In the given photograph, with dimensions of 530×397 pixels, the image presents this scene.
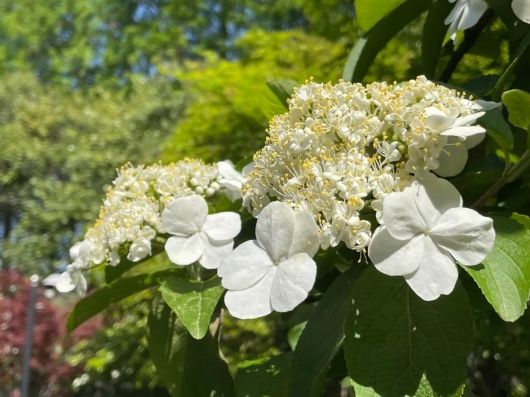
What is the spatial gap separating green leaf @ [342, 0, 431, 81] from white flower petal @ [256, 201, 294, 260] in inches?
18.4

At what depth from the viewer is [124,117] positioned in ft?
35.8

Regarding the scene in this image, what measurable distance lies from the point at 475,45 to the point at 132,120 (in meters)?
9.91

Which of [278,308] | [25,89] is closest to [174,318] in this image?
[278,308]

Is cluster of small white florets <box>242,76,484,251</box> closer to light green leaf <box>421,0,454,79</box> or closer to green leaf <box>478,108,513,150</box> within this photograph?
green leaf <box>478,108,513,150</box>

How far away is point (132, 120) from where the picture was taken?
10766mm

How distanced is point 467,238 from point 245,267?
20cm

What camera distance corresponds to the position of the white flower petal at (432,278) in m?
0.61

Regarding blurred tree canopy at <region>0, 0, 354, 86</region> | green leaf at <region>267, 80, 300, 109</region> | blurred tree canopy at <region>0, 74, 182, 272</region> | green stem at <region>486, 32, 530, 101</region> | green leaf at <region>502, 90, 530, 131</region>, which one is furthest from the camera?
blurred tree canopy at <region>0, 0, 354, 86</region>

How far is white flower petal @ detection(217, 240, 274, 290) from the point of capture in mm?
660

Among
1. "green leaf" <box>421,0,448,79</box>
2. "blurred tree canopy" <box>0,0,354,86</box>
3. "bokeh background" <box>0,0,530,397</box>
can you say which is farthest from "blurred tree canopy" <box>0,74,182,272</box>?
"green leaf" <box>421,0,448,79</box>

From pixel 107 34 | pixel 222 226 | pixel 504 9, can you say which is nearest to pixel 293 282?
pixel 222 226

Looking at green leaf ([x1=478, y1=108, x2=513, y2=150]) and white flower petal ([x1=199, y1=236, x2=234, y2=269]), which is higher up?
green leaf ([x1=478, y1=108, x2=513, y2=150])

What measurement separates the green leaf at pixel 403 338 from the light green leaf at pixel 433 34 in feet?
1.55

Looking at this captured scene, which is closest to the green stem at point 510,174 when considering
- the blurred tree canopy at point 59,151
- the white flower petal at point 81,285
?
Answer: the white flower petal at point 81,285
